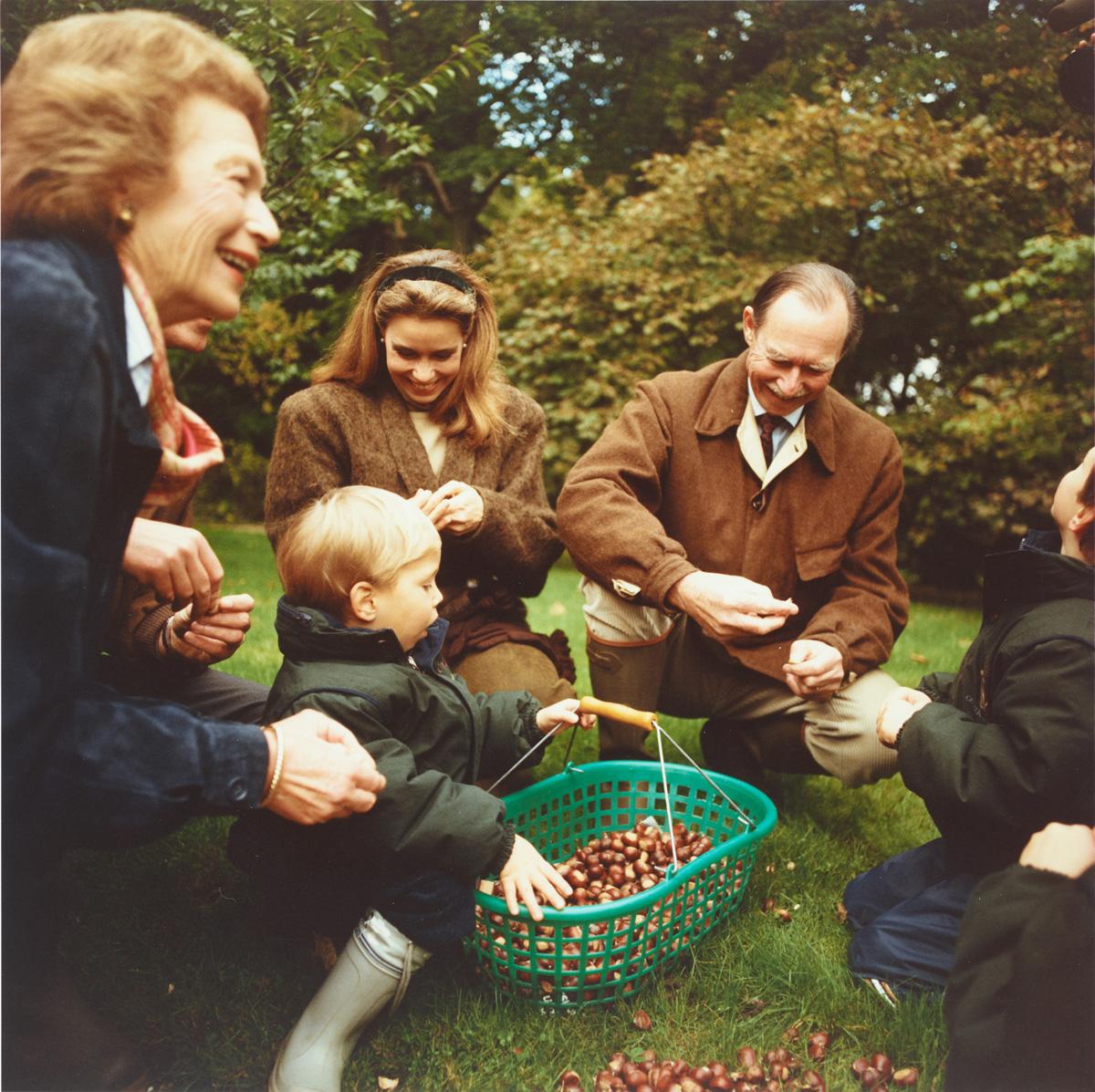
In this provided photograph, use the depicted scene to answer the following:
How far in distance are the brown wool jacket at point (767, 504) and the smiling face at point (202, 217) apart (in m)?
1.52

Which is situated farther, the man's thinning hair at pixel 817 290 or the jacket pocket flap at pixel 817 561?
the jacket pocket flap at pixel 817 561

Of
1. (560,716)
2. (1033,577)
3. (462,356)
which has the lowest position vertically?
(560,716)

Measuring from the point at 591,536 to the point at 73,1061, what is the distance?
1.79m

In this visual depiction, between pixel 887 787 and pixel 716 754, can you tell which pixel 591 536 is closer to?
pixel 716 754

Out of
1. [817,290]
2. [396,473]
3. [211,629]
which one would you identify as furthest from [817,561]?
[211,629]

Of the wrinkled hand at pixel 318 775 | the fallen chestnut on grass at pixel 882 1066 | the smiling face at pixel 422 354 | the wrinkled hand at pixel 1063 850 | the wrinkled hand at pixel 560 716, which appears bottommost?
the fallen chestnut on grass at pixel 882 1066

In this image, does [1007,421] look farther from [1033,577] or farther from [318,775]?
[318,775]

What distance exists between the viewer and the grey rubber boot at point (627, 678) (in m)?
3.13

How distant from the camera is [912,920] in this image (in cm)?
225

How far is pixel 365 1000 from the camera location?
6.40ft

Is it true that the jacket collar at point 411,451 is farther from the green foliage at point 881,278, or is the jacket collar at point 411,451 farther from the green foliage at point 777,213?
the green foliage at point 881,278

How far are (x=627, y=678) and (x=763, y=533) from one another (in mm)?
635

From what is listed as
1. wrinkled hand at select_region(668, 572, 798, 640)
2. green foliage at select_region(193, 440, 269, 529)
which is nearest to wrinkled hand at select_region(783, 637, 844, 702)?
wrinkled hand at select_region(668, 572, 798, 640)

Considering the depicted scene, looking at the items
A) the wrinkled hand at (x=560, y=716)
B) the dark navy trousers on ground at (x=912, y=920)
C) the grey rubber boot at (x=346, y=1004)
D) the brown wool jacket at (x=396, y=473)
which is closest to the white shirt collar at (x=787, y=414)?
the brown wool jacket at (x=396, y=473)
